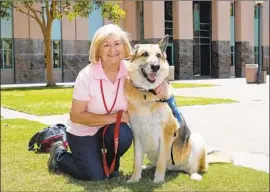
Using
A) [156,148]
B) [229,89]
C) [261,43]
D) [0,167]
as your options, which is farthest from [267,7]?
[229,89]

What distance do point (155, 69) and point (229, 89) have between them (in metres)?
5.88

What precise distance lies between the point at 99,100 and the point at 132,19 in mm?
475

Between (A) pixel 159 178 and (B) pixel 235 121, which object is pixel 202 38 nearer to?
(A) pixel 159 178

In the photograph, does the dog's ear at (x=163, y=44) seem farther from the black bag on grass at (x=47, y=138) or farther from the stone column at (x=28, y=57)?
the stone column at (x=28, y=57)

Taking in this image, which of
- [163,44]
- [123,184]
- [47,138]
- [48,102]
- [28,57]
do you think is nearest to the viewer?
[163,44]

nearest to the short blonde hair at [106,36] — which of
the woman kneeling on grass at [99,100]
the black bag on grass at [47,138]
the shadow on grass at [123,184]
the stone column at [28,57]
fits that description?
the woman kneeling on grass at [99,100]

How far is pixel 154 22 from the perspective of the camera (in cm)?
216

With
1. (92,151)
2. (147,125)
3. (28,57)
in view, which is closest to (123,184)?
(92,151)

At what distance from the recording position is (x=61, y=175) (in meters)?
2.82

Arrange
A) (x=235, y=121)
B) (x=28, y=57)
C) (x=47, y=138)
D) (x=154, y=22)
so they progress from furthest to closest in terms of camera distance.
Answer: (x=28, y=57) < (x=235, y=121) < (x=47, y=138) < (x=154, y=22)

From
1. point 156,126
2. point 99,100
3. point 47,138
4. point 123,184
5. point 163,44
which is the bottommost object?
point 123,184

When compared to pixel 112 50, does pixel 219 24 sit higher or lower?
higher

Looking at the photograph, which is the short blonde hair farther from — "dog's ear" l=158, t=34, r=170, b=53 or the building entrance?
the building entrance

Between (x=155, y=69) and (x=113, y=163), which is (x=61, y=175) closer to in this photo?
(x=113, y=163)
